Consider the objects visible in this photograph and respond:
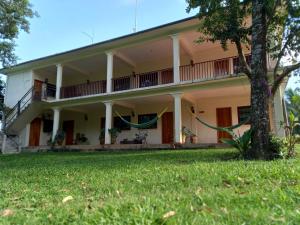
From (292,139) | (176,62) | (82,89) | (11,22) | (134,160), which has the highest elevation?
(11,22)

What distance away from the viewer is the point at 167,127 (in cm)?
1653

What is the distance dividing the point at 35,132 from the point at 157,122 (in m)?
8.91

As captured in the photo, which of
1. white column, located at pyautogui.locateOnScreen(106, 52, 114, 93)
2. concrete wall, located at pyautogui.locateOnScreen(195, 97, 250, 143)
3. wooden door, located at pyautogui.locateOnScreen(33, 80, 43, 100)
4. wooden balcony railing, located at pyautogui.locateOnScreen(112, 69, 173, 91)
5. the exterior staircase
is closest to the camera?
concrete wall, located at pyautogui.locateOnScreen(195, 97, 250, 143)

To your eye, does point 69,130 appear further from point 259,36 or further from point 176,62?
point 259,36

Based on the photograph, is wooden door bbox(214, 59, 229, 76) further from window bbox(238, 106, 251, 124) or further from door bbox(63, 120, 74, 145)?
door bbox(63, 120, 74, 145)

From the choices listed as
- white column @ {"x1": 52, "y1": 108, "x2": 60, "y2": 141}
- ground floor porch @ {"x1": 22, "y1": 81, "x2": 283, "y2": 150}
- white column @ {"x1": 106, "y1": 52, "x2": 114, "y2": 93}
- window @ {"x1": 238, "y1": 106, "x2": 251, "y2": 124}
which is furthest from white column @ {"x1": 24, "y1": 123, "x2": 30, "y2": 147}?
window @ {"x1": 238, "y1": 106, "x2": 251, "y2": 124}

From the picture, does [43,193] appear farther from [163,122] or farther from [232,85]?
[163,122]

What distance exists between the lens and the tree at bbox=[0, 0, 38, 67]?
16531 mm

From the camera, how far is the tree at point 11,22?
16531 mm

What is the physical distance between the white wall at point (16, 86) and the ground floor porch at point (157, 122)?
2153mm

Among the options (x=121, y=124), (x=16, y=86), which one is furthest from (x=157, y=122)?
(x=16, y=86)

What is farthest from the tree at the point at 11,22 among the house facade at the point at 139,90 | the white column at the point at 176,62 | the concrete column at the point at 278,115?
the concrete column at the point at 278,115

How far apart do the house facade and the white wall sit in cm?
7

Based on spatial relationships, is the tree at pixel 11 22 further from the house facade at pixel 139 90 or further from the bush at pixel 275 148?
the bush at pixel 275 148
